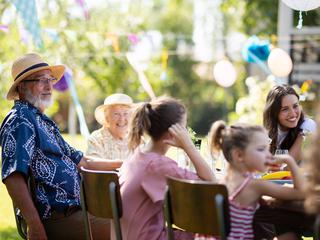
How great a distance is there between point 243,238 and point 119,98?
2.48 meters

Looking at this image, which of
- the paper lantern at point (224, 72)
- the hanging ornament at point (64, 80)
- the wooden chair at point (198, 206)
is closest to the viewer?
the wooden chair at point (198, 206)

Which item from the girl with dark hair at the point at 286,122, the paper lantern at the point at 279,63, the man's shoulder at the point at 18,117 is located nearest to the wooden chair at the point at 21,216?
the man's shoulder at the point at 18,117

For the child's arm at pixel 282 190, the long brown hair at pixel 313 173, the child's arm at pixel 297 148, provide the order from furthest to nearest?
the child's arm at pixel 297 148
the child's arm at pixel 282 190
the long brown hair at pixel 313 173

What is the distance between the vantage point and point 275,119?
4945 millimetres

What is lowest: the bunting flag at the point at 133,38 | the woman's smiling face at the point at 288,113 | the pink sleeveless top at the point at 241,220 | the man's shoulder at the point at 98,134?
the pink sleeveless top at the point at 241,220

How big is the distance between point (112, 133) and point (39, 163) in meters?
1.41

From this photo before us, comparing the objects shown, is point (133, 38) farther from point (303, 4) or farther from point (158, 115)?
point (158, 115)

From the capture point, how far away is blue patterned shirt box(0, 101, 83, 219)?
4074mm

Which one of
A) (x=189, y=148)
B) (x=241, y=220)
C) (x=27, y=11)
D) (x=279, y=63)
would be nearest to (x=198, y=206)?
(x=241, y=220)

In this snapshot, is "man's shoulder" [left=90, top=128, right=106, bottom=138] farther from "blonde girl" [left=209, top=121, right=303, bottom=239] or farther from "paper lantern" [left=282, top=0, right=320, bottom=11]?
"blonde girl" [left=209, top=121, right=303, bottom=239]

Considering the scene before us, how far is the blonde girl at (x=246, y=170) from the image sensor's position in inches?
130

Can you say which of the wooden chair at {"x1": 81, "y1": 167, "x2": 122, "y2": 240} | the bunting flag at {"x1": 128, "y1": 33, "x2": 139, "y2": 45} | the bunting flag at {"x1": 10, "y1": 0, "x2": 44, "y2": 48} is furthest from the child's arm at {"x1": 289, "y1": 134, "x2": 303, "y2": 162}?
the bunting flag at {"x1": 128, "y1": 33, "x2": 139, "y2": 45}

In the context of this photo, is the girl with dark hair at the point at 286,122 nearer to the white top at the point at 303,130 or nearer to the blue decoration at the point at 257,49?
the white top at the point at 303,130

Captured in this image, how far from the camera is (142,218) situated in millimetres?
3684
